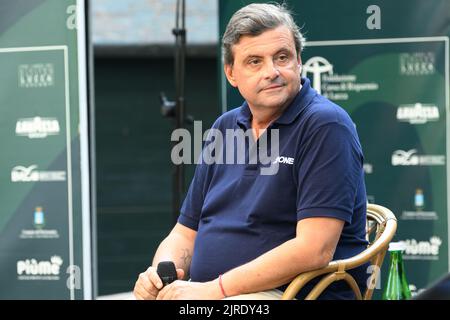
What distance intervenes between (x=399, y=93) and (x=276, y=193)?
5.77ft

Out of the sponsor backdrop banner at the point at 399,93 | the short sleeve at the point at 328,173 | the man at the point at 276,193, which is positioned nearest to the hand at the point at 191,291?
the man at the point at 276,193

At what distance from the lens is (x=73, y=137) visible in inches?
166

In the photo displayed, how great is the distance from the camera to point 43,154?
167 inches

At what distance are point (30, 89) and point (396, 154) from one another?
6.14 ft

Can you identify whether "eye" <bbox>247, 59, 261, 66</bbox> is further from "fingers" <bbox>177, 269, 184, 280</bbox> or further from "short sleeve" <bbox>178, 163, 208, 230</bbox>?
"fingers" <bbox>177, 269, 184, 280</bbox>

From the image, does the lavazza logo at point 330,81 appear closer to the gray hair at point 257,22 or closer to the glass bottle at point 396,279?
the gray hair at point 257,22

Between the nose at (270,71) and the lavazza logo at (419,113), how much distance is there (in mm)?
1645

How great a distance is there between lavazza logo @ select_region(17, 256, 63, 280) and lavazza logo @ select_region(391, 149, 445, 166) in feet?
5.79

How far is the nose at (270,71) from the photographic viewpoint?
254cm

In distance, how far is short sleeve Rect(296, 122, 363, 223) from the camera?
2.38 meters

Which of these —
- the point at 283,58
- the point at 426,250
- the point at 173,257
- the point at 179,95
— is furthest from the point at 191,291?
the point at 179,95

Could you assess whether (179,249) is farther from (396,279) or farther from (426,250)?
(426,250)
